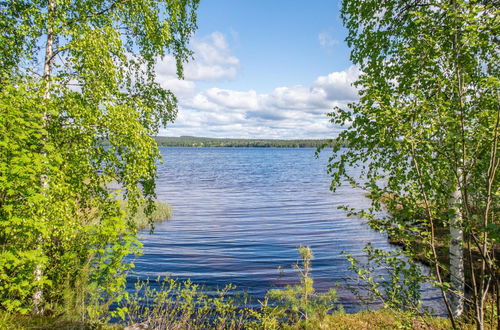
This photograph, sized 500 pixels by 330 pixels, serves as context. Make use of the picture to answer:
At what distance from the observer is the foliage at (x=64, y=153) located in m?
6.34

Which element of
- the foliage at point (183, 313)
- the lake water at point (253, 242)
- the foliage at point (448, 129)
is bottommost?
the lake water at point (253, 242)

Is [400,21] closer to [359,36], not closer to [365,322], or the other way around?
[359,36]

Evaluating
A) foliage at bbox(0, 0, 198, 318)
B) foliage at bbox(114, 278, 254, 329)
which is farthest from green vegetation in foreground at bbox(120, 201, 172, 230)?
foliage at bbox(0, 0, 198, 318)

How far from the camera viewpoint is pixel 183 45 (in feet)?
39.2

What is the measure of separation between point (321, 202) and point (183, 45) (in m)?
28.6

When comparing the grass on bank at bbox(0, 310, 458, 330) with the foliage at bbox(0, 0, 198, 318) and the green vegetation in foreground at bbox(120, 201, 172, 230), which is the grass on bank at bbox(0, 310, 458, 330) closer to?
the foliage at bbox(0, 0, 198, 318)

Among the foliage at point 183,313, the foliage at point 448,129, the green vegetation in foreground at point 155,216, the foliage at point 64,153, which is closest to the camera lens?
the foliage at point 448,129

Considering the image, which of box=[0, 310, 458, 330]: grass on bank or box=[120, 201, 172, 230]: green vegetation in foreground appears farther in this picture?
box=[120, 201, 172, 230]: green vegetation in foreground

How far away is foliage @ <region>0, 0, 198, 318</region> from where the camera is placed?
6336 millimetres

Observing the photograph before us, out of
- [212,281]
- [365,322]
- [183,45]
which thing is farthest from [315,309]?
[183,45]

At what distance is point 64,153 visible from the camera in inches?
295

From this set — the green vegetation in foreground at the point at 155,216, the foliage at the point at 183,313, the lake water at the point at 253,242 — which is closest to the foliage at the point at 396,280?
the lake water at the point at 253,242

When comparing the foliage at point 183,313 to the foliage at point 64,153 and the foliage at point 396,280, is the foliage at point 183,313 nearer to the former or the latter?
the foliage at point 64,153

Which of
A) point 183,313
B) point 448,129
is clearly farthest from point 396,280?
point 183,313
